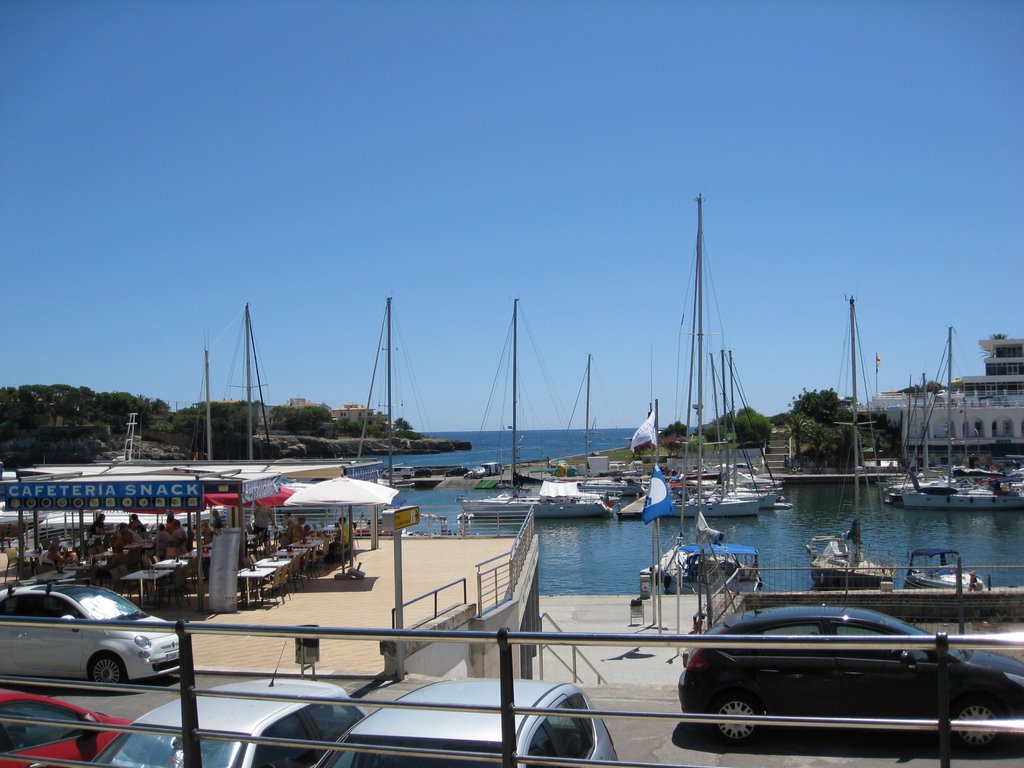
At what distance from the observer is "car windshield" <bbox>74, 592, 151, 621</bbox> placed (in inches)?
496

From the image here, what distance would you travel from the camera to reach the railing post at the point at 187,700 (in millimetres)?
4020

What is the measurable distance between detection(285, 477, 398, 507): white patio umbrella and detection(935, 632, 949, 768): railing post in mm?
16186

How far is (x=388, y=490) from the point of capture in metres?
20.1

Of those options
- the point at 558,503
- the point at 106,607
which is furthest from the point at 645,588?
the point at 558,503

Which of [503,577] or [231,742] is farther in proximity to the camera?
[503,577]

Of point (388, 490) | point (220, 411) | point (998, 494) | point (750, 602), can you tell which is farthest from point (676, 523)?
point (220, 411)

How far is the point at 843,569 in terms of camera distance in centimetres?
3195

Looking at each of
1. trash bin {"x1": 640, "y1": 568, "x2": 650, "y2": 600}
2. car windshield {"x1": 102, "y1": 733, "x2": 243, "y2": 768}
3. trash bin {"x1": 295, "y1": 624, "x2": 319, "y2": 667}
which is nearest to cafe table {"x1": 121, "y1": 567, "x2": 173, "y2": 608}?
trash bin {"x1": 295, "y1": 624, "x2": 319, "y2": 667}

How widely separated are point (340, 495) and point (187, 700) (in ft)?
49.5

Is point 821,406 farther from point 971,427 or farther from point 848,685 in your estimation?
point 848,685

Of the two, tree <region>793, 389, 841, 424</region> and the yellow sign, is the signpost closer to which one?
the yellow sign

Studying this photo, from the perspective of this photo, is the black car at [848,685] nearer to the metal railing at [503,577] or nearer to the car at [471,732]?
the car at [471,732]

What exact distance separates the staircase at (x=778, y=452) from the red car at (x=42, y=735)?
10181 centimetres

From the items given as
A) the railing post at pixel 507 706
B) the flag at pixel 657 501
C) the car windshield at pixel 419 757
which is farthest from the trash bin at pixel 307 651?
the flag at pixel 657 501
